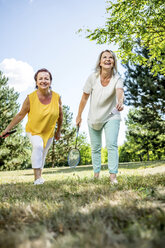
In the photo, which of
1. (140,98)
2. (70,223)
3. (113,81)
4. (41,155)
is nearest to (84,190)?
(70,223)

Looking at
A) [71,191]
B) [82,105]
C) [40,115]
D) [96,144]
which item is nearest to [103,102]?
[82,105]

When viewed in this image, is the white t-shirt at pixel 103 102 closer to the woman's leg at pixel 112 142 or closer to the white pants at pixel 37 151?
the woman's leg at pixel 112 142

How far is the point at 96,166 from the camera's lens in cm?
443

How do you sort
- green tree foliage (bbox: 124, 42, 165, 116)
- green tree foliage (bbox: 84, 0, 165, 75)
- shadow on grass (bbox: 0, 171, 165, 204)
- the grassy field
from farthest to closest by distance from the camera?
green tree foliage (bbox: 124, 42, 165, 116) → green tree foliage (bbox: 84, 0, 165, 75) → shadow on grass (bbox: 0, 171, 165, 204) → the grassy field

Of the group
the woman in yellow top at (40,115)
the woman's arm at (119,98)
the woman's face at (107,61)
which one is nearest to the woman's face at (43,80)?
the woman in yellow top at (40,115)

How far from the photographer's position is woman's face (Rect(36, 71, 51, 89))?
4449mm

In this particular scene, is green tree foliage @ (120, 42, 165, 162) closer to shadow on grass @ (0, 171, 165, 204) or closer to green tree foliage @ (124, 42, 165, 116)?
green tree foliage @ (124, 42, 165, 116)

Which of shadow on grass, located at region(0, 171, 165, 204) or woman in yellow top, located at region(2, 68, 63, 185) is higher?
woman in yellow top, located at region(2, 68, 63, 185)

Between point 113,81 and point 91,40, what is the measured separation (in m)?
5.37

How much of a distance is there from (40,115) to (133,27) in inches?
245

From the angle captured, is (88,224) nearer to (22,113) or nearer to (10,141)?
(22,113)

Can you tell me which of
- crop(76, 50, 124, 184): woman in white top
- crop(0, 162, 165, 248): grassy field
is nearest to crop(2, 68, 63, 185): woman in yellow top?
crop(76, 50, 124, 184): woman in white top

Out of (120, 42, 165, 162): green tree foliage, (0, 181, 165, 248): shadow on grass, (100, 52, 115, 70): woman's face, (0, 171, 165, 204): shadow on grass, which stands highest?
(120, 42, 165, 162): green tree foliage

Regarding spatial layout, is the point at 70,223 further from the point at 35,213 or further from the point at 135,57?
the point at 135,57
